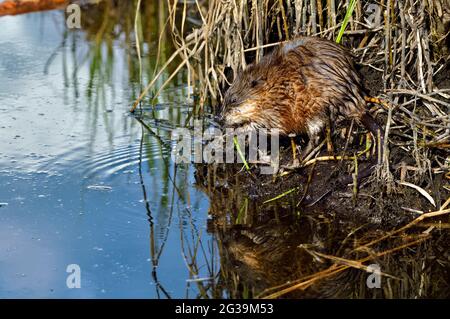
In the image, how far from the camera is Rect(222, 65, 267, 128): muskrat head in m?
4.60

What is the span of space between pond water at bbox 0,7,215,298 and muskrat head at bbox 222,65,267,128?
1.34 ft

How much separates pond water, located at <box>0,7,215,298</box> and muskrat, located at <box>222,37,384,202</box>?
519mm

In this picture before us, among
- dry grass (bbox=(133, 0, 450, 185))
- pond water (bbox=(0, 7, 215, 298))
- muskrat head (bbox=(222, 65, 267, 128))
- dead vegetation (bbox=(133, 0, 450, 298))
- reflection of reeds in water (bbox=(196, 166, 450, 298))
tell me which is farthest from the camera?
muskrat head (bbox=(222, 65, 267, 128))

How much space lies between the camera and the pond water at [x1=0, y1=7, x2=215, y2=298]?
Answer: 3.61 m

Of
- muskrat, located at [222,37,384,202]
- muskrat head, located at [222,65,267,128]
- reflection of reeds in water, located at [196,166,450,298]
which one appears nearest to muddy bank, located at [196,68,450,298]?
reflection of reeds in water, located at [196,166,450,298]

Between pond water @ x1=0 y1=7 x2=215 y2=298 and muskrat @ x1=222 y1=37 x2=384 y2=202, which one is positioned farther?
muskrat @ x1=222 y1=37 x2=384 y2=202

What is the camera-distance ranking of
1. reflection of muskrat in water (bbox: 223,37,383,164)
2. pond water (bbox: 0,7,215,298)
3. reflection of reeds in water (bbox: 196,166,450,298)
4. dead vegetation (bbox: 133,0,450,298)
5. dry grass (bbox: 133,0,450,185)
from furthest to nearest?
reflection of muskrat in water (bbox: 223,37,383,164) < dry grass (bbox: 133,0,450,185) < dead vegetation (bbox: 133,0,450,298) < pond water (bbox: 0,7,215,298) < reflection of reeds in water (bbox: 196,166,450,298)

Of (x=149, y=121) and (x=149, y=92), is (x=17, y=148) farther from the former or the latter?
(x=149, y=92)

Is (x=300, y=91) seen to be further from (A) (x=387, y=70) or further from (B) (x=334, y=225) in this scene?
(B) (x=334, y=225)

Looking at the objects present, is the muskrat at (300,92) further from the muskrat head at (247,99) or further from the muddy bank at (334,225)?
the muddy bank at (334,225)

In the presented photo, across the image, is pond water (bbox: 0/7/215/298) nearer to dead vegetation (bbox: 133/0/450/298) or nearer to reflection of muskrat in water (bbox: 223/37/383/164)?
dead vegetation (bbox: 133/0/450/298)

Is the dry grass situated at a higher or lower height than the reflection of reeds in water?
higher

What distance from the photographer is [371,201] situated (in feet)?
13.7
